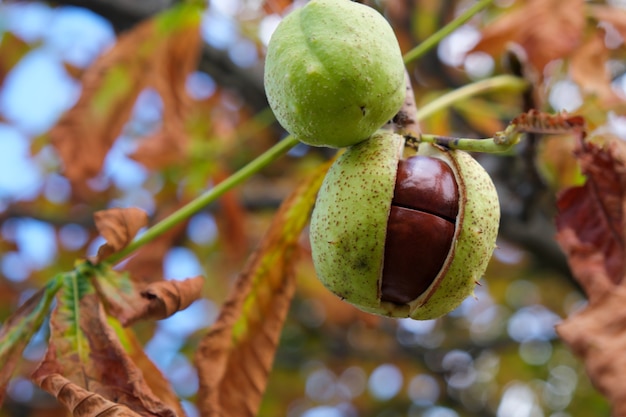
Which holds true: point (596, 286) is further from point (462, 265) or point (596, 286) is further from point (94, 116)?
point (94, 116)

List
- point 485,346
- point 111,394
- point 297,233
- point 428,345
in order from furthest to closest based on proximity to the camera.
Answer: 1. point 428,345
2. point 485,346
3. point 297,233
4. point 111,394

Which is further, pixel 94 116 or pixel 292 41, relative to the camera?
pixel 94 116

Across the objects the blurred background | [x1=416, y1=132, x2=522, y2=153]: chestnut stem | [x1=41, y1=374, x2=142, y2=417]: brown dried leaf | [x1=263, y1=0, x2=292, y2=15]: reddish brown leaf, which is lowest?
the blurred background

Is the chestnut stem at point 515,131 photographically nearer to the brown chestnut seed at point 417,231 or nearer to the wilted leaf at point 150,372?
the brown chestnut seed at point 417,231

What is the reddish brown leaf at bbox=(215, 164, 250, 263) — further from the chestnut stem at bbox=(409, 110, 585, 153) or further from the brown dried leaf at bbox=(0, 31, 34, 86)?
the chestnut stem at bbox=(409, 110, 585, 153)

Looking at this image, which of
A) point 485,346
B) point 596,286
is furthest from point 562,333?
point 485,346

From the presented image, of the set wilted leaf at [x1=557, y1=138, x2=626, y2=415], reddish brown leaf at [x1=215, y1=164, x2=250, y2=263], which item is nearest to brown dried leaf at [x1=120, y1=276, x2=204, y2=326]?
wilted leaf at [x1=557, y1=138, x2=626, y2=415]

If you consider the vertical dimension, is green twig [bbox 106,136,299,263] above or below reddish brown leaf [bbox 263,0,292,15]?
below
